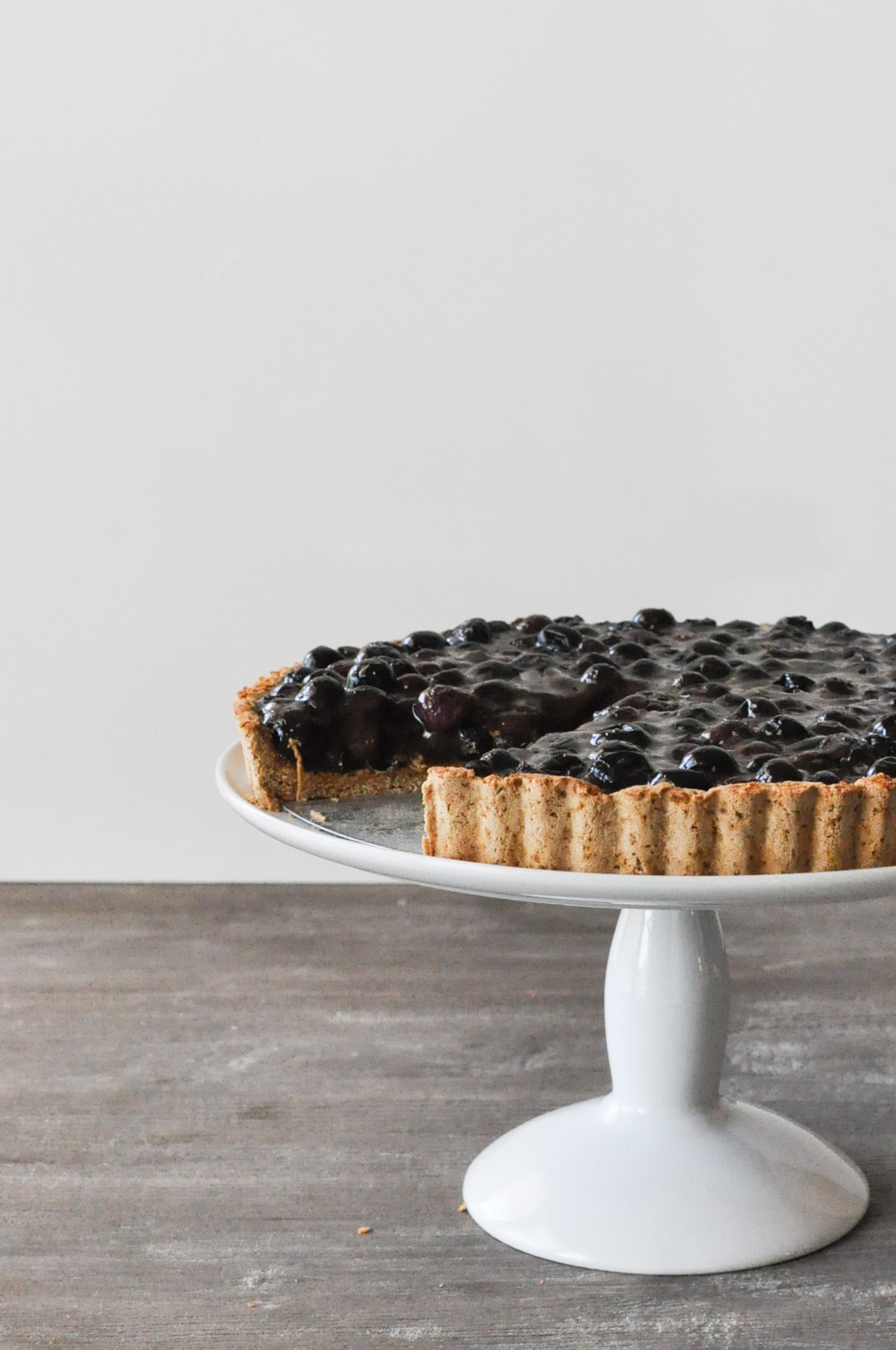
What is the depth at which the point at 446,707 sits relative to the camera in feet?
7.03

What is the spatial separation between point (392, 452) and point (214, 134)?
869 mm

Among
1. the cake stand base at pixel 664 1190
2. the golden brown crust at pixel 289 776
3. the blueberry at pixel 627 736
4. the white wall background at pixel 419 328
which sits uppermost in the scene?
the white wall background at pixel 419 328

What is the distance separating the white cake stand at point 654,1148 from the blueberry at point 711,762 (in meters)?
0.31

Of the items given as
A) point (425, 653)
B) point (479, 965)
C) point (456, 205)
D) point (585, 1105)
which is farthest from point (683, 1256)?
point (456, 205)

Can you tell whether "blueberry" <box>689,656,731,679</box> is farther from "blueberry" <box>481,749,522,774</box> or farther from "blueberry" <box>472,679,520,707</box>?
"blueberry" <box>481,749,522,774</box>

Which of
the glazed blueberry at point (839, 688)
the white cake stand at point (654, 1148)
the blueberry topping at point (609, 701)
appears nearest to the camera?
the blueberry topping at point (609, 701)

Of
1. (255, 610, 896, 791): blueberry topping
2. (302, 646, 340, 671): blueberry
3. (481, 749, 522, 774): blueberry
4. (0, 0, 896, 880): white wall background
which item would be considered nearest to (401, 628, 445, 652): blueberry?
(255, 610, 896, 791): blueberry topping

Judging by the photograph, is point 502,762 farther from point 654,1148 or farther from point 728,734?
point 654,1148

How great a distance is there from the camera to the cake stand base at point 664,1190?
201 centimetres

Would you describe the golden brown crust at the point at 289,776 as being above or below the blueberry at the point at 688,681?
below

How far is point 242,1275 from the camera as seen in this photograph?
6.45 feet

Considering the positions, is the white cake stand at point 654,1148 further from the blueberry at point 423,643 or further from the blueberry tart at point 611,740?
the blueberry at point 423,643

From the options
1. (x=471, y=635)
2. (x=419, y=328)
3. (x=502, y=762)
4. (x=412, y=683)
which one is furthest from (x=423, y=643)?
(x=419, y=328)

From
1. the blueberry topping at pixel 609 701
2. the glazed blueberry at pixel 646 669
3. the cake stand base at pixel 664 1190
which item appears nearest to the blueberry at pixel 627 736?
the blueberry topping at pixel 609 701
